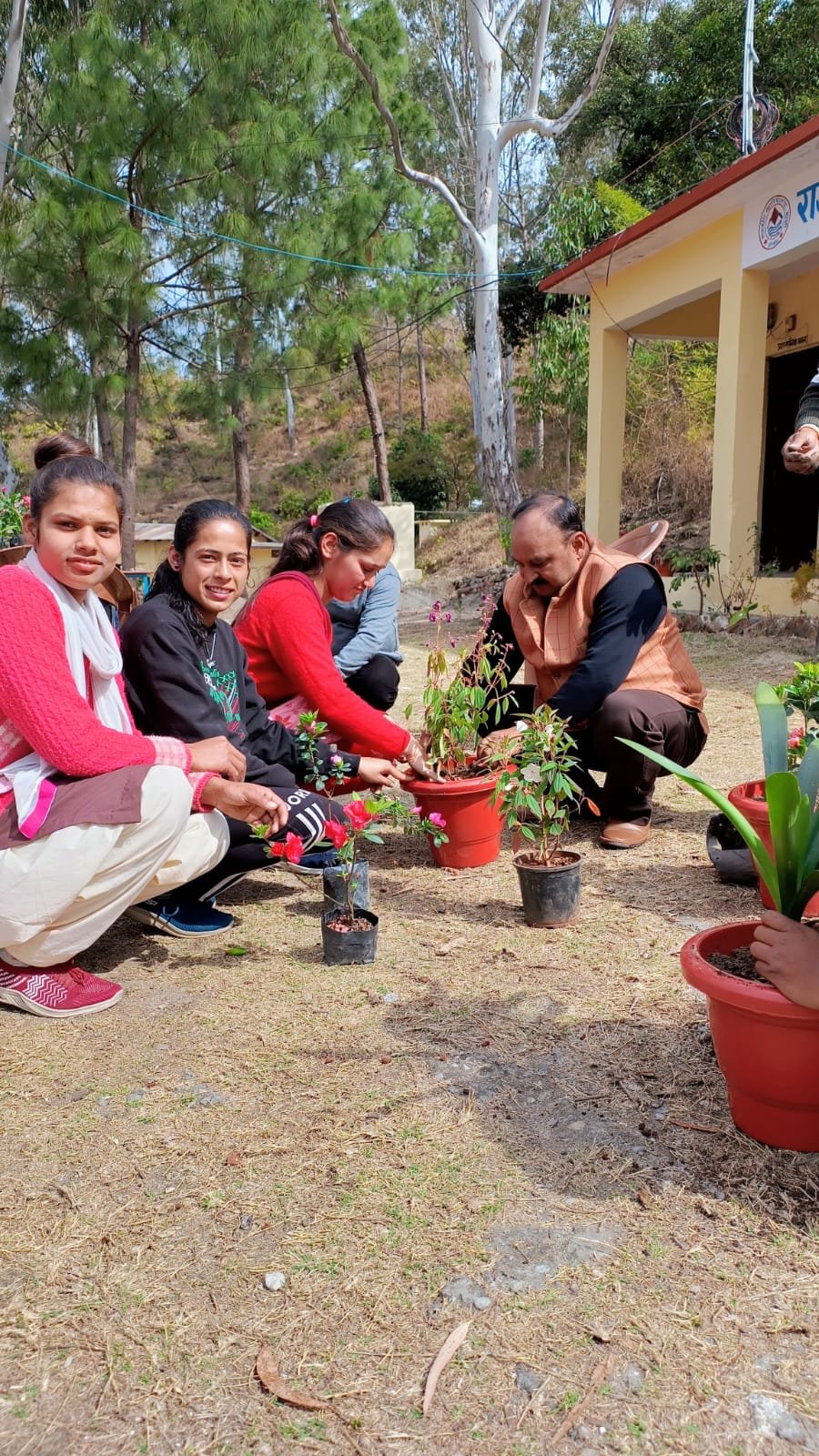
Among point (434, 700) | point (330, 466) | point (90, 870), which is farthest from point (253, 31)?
point (330, 466)

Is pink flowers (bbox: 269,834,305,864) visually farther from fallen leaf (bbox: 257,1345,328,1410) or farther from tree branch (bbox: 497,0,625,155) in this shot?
tree branch (bbox: 497,0,625,155)

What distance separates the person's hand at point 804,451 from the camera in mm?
2967

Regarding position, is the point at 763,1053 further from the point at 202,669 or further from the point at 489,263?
Answer: the point at 489,263

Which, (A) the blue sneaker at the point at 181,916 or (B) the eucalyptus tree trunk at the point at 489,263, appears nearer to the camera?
(A) the blue sneaker at the point at 181,916

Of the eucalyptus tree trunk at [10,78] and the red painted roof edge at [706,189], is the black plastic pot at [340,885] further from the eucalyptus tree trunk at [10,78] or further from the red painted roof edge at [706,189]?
the eucalyptus tree trunk at [10,78]

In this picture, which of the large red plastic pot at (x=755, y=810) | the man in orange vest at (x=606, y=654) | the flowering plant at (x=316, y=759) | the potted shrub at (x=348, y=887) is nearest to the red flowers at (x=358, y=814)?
the potted shrub at (x=348, y=887)

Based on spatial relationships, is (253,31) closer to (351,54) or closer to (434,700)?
(351,54)

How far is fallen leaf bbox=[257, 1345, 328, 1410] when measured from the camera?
135 centimetres

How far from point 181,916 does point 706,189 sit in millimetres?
7578

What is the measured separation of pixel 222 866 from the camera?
9.91ft

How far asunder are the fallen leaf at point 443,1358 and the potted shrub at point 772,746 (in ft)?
3.00

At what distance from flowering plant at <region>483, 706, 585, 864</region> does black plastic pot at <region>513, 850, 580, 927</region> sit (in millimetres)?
69

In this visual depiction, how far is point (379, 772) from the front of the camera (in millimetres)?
3344

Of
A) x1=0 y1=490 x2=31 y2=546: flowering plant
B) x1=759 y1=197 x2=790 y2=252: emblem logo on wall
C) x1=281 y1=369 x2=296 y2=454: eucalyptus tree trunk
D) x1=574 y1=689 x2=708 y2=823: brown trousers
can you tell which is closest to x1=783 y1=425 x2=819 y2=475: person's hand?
x1=574 y1=689 x2=708 y2=823: brown trousers
